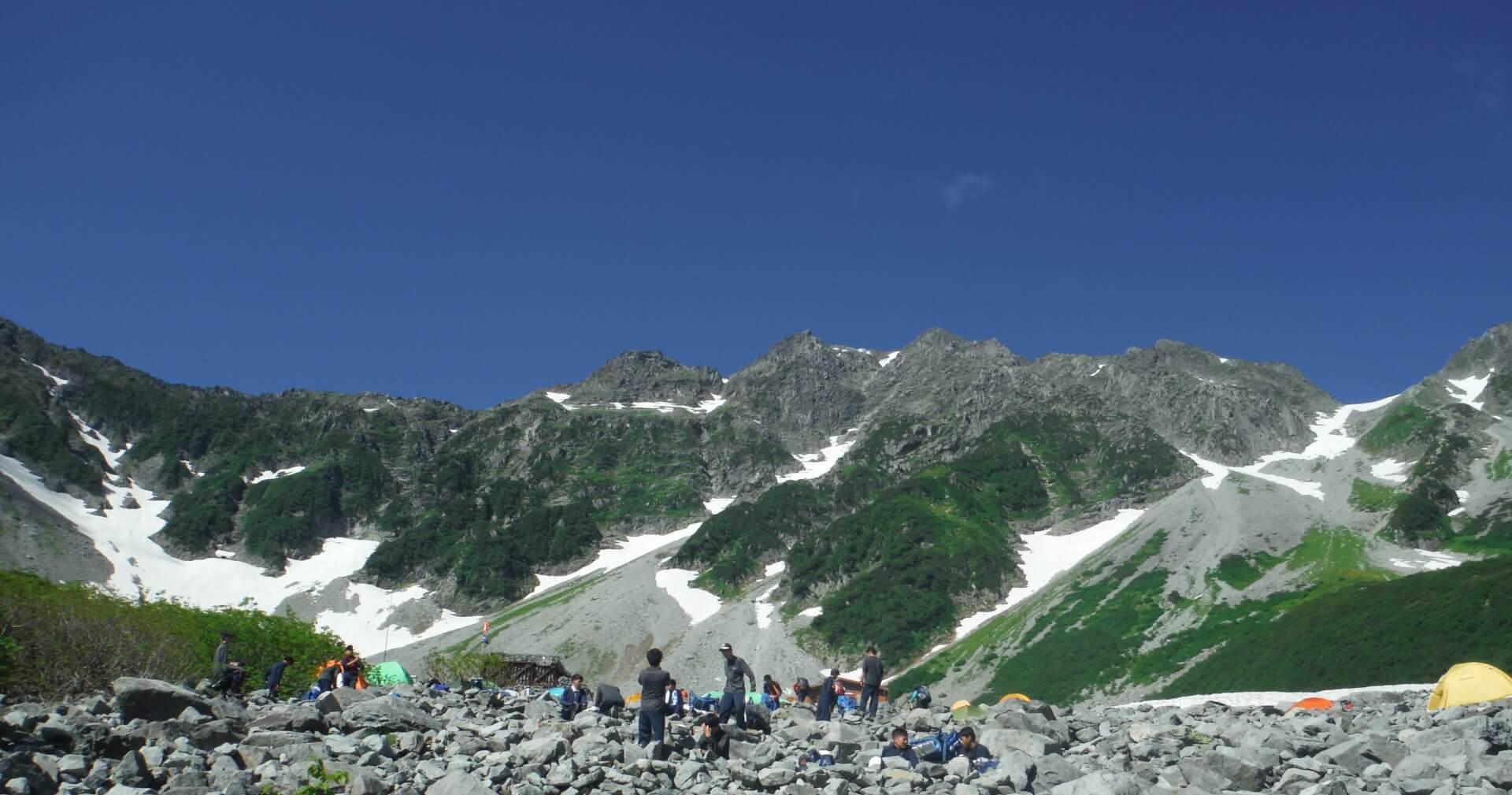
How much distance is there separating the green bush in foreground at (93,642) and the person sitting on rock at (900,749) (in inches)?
873

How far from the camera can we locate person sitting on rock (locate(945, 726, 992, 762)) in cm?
1967

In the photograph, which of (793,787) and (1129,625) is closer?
(793,787)

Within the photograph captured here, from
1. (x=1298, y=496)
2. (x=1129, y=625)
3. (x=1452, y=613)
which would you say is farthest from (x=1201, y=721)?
(x=1298, y=496)

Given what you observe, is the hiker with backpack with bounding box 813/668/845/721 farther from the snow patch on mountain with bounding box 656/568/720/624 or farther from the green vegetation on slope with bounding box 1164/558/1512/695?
the snow patch on mountain with bounding box 656/568/720/624

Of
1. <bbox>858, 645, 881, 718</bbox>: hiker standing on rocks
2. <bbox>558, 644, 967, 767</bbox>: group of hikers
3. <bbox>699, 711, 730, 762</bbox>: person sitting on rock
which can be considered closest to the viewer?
<bbox>558, 644, 967, 767</bbox>: group of hikers

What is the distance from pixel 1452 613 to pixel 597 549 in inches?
5878

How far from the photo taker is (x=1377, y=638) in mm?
70188

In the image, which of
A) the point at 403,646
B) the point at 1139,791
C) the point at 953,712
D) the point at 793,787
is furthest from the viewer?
the point at 403,646

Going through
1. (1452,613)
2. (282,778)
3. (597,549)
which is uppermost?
(597,549)

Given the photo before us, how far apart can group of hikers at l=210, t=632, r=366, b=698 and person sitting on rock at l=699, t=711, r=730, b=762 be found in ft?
45.3

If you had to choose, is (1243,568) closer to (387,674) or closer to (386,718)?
(387,674)

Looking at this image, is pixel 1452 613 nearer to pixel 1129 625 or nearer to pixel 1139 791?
pixel 1129 625

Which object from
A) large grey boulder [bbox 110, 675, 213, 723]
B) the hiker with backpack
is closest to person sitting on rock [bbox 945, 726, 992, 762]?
the hiker with backpack

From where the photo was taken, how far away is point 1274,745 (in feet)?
60.3
